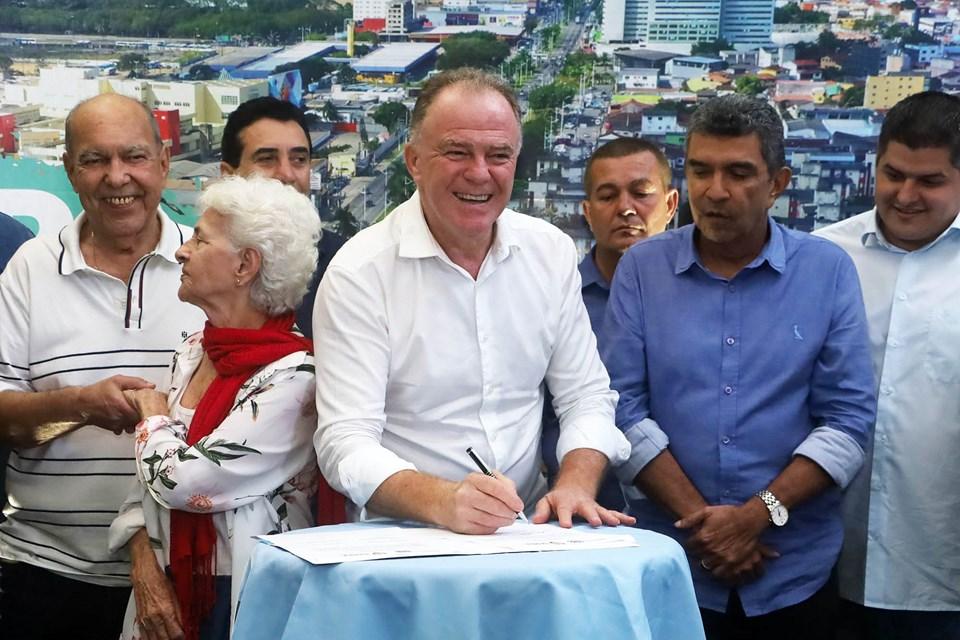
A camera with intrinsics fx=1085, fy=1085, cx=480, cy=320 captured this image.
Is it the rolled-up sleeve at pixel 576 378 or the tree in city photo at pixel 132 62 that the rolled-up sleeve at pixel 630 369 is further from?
the tree in city photo at pixel 132 62

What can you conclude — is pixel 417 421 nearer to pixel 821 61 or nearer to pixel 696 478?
pixel 696 478

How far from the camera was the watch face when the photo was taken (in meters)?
2.22

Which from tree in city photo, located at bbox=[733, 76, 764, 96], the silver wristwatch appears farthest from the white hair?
tree in city photo, located at bbox=[733, 76, 764, 96]

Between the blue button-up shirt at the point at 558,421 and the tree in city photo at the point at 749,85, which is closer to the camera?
the blue button-up shirt at the point at 558,421

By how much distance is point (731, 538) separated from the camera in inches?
87.7

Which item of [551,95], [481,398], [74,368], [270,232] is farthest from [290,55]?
[481,398]

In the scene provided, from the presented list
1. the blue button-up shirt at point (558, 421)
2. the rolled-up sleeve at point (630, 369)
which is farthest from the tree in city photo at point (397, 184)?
the rolled-up sleeve at point (630, 369)

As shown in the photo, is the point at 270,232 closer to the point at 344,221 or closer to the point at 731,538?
the point at 731,538

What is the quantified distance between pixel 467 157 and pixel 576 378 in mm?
520

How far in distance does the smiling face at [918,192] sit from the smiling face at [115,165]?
1.72 meters

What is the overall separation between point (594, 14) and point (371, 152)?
921 mm

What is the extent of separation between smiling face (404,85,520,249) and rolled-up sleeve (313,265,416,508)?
21 centimetres

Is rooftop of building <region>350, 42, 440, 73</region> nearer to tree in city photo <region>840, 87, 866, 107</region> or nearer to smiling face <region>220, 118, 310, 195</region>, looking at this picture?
smiling face <region>220, 118, 310, 195</region>

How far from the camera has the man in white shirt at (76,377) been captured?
2396mm
